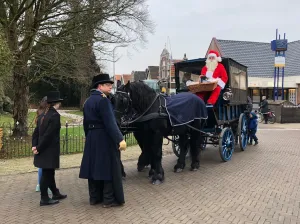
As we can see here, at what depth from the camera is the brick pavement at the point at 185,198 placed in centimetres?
455

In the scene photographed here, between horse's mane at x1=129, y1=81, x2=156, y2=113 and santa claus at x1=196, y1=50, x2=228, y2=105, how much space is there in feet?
7.94

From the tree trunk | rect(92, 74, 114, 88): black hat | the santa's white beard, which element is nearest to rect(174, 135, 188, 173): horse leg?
the santa's white beard

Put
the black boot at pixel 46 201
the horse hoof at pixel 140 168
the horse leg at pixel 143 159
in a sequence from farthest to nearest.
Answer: the horse hoof at pixel 140 168
the horse leg at pixel 143 159
the black boot at pixel 46 201

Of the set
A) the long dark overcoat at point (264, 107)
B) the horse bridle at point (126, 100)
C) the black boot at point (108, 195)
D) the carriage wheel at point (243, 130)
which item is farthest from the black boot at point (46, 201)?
the long dark overcoat at point (264, 107)

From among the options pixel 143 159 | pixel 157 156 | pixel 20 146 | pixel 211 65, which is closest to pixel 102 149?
pixel 157 156

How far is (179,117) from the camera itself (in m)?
6.92

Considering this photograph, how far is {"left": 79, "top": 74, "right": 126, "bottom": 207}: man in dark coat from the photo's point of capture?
4809 millimetres

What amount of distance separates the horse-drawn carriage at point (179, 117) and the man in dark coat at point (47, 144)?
104cm

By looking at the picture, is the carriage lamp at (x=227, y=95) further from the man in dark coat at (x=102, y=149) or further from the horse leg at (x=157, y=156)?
the man in dark coat at (x=102, y=149)

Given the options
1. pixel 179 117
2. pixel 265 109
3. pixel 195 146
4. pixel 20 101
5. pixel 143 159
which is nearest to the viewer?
pixel 179 117

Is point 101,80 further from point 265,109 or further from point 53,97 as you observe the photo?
point 265,109

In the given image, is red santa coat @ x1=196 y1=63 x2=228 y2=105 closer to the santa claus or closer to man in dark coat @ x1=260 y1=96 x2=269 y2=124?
the santa claus

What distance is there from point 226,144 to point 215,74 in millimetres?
1883

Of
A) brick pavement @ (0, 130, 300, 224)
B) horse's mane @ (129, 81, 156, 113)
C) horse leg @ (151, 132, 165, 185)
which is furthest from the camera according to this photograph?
horse leg @ (151, 132, 165, 185)
